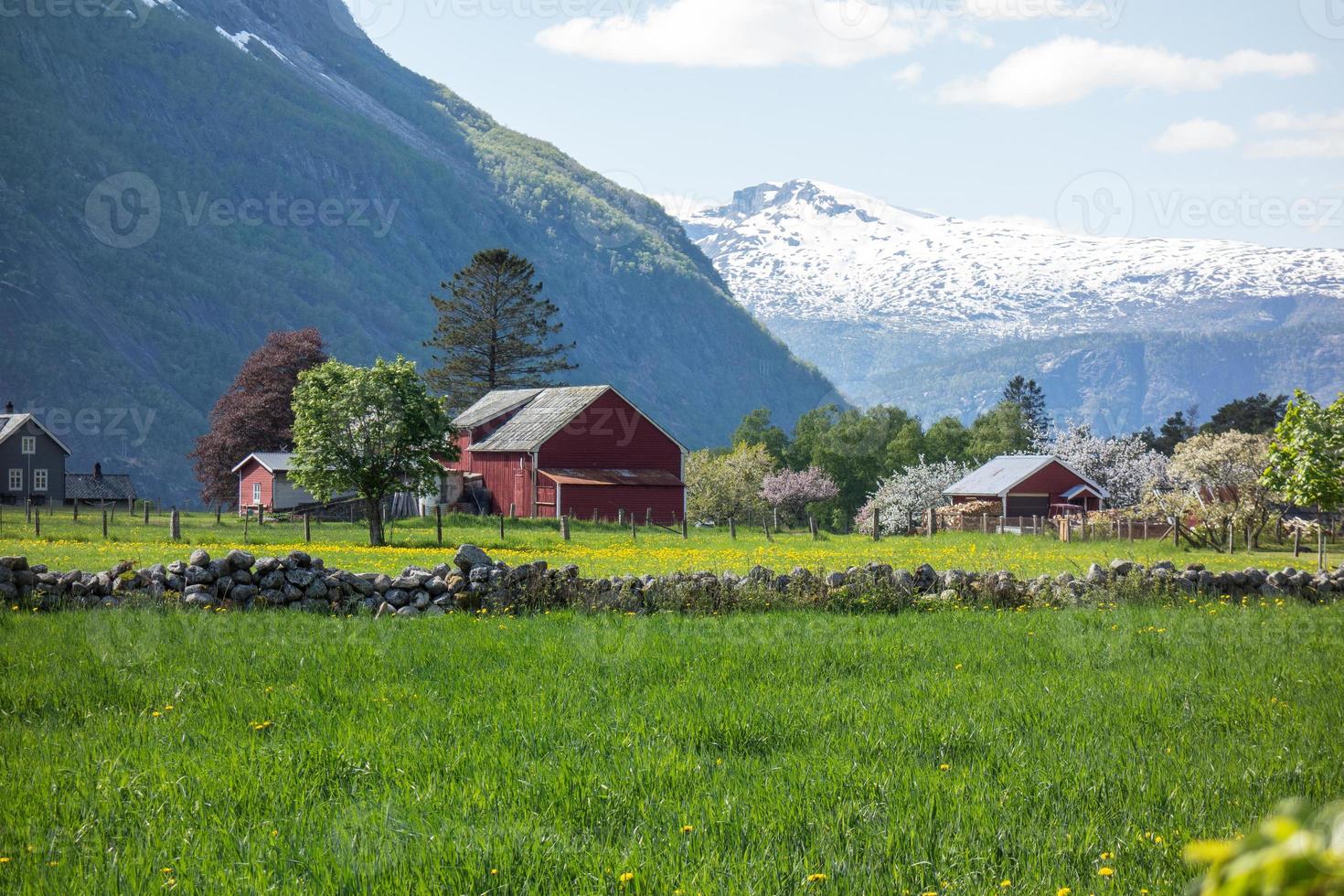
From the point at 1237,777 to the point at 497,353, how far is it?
297 ft

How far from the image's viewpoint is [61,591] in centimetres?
1591

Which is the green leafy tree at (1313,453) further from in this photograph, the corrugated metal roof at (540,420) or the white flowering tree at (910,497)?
the white flowering tree at (910,497)

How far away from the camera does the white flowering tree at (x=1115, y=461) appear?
256 ft

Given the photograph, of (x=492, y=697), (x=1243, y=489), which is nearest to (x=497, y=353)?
(x=1243, y=489)

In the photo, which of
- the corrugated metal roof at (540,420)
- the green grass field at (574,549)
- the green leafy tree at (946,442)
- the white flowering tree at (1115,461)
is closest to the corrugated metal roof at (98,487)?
the corrugated metal roof at (540,420)

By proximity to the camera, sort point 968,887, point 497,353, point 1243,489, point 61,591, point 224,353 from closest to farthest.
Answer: point 968,887
point 61,591
point 1243,489
point 497,353
point 224,353

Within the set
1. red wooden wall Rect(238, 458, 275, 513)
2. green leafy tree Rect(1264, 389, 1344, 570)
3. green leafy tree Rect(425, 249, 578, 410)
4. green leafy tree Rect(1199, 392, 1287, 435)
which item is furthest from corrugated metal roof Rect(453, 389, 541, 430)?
green leafy tree Rect(1199, 392, 1287, 435)

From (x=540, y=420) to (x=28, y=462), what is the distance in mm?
48381

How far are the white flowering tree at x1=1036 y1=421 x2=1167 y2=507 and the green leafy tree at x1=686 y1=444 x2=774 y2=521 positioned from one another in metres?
22.8

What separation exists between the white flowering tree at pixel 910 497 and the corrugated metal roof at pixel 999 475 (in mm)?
1453

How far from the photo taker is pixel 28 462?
8719 cm

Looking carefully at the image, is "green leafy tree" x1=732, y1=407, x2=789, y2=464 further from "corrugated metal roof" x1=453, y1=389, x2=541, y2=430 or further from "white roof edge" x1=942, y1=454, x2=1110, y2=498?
"corrugated metal roof" x1=453, y1=389, x2=541, y2=430

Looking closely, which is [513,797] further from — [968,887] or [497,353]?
[497,353]

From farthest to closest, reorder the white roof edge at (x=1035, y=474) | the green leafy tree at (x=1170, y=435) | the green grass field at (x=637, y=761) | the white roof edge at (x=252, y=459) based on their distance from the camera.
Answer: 1. the green leafy tree at (x=1170, y=435)
2. the white roof edge at (x=252, y=459)
3. the white roof edge at (x=1035, y=474)
4. the green grass field at (x=637, y=761)
